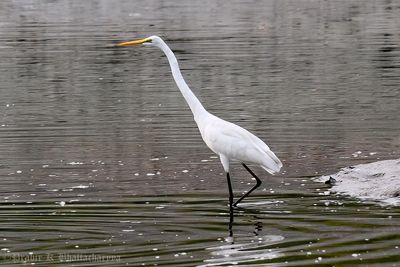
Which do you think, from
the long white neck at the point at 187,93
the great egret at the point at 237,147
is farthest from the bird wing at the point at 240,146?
the long white neck at the point at 187,93

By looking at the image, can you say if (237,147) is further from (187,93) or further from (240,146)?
(187,93)

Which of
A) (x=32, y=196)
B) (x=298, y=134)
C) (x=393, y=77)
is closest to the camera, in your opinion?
(x=32, y=196)

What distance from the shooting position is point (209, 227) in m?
11.1

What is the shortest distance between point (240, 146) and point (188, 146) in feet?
13.4

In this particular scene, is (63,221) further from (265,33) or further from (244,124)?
(265,33)

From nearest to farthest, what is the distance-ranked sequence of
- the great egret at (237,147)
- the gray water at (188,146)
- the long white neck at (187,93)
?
the gray water at (188,146) < the great egret at (237,147) < the long white neck at (187,93)

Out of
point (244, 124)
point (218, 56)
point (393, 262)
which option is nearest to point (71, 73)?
point (218, 56)

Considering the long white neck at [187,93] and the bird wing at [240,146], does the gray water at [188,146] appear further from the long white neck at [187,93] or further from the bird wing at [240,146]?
the long white neck at [187,93]

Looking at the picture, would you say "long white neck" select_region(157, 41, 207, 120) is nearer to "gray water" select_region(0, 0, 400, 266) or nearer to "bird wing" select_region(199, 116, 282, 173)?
"bird wing" select_region(199, 116, 282, 173)

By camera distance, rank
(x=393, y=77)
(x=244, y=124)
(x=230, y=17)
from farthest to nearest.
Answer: (x=230, y=17)
(x=393, y=77)
(x=244, y=124)

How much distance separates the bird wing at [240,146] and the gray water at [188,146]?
0.48 metres

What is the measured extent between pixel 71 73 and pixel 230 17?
17001mm

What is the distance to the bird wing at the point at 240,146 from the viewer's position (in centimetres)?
1240

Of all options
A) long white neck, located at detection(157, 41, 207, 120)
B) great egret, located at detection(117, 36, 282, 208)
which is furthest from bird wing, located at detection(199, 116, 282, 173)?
long white neck, located at detection(157, 41, 207, 120)
